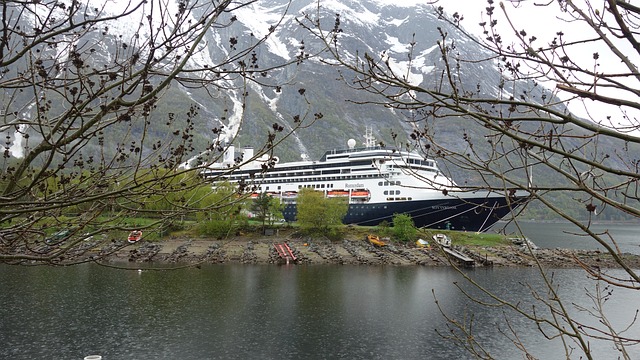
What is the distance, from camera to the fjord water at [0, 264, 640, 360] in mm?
17203

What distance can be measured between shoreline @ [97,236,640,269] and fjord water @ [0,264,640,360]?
6361 millimetres

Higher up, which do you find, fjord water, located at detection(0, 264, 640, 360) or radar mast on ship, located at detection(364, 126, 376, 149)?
radar mast on ship, located at detection(364, 126, 376, 149)

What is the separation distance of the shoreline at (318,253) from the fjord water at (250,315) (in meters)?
6.36

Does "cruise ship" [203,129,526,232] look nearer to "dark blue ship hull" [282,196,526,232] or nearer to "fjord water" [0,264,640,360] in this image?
"dark blue ship hull" [282,196,526,232]

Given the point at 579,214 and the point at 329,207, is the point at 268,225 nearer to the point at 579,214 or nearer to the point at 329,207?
the point at 329,207

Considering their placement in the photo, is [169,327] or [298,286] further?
[298,286]

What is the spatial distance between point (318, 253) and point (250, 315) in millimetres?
22485

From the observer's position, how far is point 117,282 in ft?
96.3

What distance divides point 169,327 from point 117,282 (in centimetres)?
1151

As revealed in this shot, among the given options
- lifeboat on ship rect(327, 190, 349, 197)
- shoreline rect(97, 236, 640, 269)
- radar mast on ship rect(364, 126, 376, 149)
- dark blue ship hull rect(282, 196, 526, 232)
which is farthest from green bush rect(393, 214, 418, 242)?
radar mast on ship rect(364, 126, 376, 149)

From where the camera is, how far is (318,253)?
44.3 m

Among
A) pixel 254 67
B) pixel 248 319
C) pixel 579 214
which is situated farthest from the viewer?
pixel 579 214

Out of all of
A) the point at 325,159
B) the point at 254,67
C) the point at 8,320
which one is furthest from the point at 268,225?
the point at 254,67

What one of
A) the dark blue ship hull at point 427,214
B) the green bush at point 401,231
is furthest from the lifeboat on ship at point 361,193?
the green bush at point 401,231
